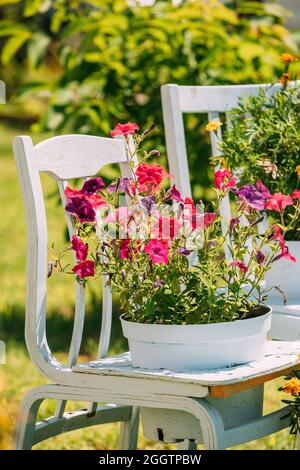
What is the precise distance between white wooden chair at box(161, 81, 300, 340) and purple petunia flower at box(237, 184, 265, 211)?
1.19 feet

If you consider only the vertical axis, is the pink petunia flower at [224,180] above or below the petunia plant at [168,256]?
above

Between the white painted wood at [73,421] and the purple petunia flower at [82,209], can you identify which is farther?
the white painted wood at [73,421]

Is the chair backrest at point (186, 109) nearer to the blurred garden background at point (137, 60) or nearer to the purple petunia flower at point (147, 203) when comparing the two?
the purple petunia flower at point (147, 203)

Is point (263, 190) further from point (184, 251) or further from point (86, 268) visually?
point (86, 268)

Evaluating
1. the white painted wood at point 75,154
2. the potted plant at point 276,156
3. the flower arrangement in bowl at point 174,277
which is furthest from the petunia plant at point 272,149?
the flower arrangement in bowl at point 174,277

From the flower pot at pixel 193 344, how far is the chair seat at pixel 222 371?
0.02 m

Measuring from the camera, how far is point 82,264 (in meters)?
2.08

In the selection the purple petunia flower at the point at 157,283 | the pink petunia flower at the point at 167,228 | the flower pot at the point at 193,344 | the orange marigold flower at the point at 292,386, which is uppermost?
the pink petunia flower at the point at 167,228

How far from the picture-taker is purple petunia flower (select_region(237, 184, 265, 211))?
208cm

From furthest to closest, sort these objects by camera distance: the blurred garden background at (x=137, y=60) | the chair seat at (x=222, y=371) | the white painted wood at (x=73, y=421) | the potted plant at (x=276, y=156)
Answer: the blurred garden background at (x=137, y=60)
the potted plant at (x=276, y=156)
the white painted wood at (x=73, y=421)
the chair seat at (x=222, y=371)

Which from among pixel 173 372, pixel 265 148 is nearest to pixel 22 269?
pixel 265 148

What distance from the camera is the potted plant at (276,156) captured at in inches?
96.3

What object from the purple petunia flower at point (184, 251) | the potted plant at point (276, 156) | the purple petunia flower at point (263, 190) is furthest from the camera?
the potted plant at point (276, 156)
